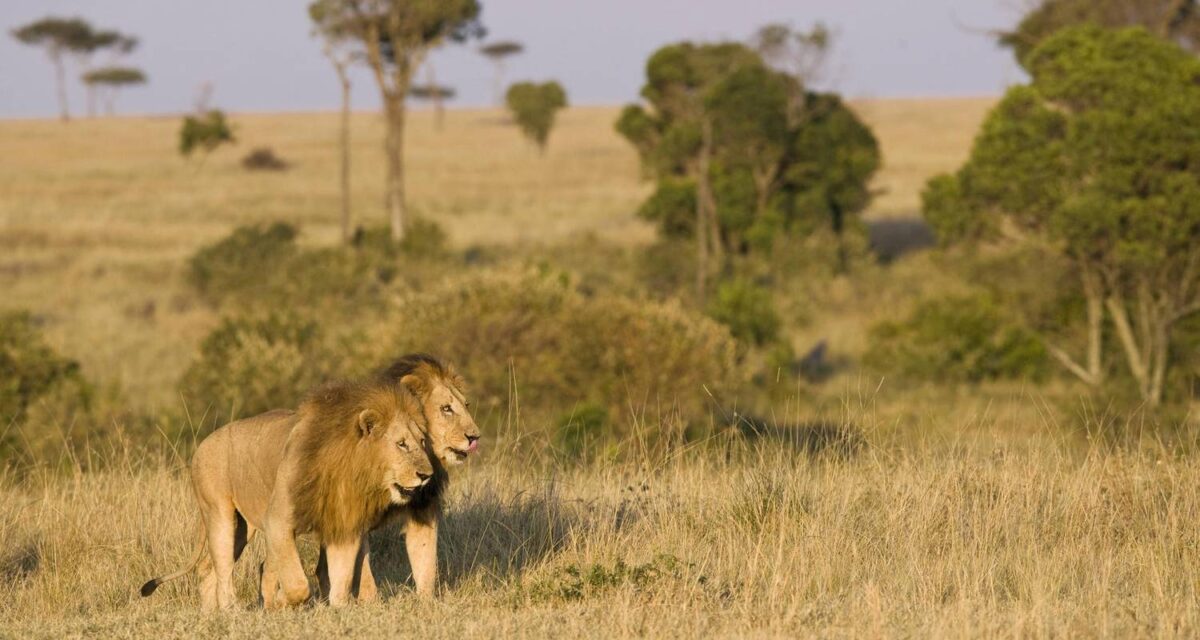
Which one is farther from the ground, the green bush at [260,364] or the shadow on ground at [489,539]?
the shadow on ground at [489,539]

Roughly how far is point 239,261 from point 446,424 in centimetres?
3361

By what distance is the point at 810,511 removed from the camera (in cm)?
794

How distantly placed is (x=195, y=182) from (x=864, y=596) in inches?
2508

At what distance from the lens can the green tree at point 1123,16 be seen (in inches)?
1455

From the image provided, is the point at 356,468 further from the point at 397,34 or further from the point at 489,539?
the point at 397,34

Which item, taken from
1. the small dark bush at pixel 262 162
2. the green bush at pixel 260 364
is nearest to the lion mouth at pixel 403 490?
the green bush at pixel 260 364

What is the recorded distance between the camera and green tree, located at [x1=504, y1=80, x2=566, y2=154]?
80.9 metres

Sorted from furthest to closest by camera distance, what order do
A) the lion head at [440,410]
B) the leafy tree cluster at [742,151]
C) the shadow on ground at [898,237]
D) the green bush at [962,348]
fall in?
the shadow on ground at [898,237]
the leafy tree cluster at [742,151]
the green bush at [962,348]
the lion head at [440,410]

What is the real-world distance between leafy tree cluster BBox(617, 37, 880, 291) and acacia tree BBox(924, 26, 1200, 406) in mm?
14124

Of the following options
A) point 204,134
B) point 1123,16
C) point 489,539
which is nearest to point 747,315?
point 1123,16

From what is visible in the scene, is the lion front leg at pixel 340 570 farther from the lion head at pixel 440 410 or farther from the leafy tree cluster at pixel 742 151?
the leafy tree cluster at pixel 742 151

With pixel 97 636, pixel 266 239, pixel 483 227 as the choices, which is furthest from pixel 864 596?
pixel 483 227

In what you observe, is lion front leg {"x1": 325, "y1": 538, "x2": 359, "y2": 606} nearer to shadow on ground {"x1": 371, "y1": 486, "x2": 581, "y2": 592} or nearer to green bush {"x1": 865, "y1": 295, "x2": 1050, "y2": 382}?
shadow on ground {"x1": 371, "y1": 486, "x2": 581, "y2": 592}

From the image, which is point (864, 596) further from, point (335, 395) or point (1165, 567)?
point (335, 395)
